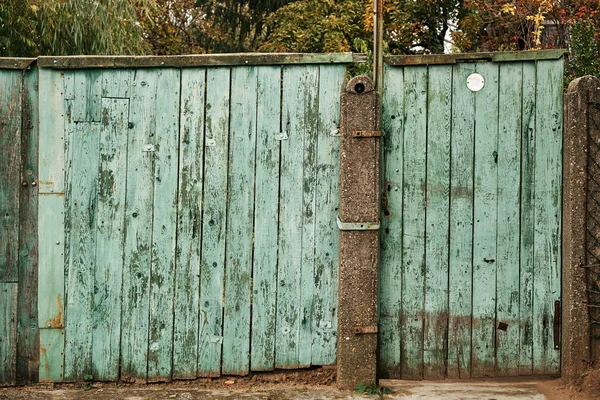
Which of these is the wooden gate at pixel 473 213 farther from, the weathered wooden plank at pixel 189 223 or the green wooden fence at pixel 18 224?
the green wooden fence at pixel 18 224

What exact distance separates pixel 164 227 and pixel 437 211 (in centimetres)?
178

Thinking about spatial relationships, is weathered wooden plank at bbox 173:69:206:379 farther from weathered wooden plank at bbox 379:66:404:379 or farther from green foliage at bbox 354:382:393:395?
weathered wooden plank at bbox 379:66:404:379

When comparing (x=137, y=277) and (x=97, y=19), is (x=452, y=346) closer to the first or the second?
(x=137, y=277)

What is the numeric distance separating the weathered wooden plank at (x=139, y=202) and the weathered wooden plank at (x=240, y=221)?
0.51 m

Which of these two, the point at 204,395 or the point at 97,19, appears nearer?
the point at 204,395

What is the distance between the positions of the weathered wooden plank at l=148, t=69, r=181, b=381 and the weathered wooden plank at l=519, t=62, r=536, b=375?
7.42ft

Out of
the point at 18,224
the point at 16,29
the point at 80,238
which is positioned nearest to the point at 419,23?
the point at 16,29

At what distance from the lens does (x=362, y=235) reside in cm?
498

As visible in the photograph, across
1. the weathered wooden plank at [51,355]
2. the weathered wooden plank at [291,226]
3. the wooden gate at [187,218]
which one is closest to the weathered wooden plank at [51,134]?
the wooden gate at [187,218]

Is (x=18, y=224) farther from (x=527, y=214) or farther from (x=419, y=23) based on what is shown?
(x=419, y=23)

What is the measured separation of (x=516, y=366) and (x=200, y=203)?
2329mm

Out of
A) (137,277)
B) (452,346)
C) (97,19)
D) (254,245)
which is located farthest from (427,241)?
(97,19)

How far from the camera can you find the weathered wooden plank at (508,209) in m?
5.13

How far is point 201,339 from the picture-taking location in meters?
5.15
